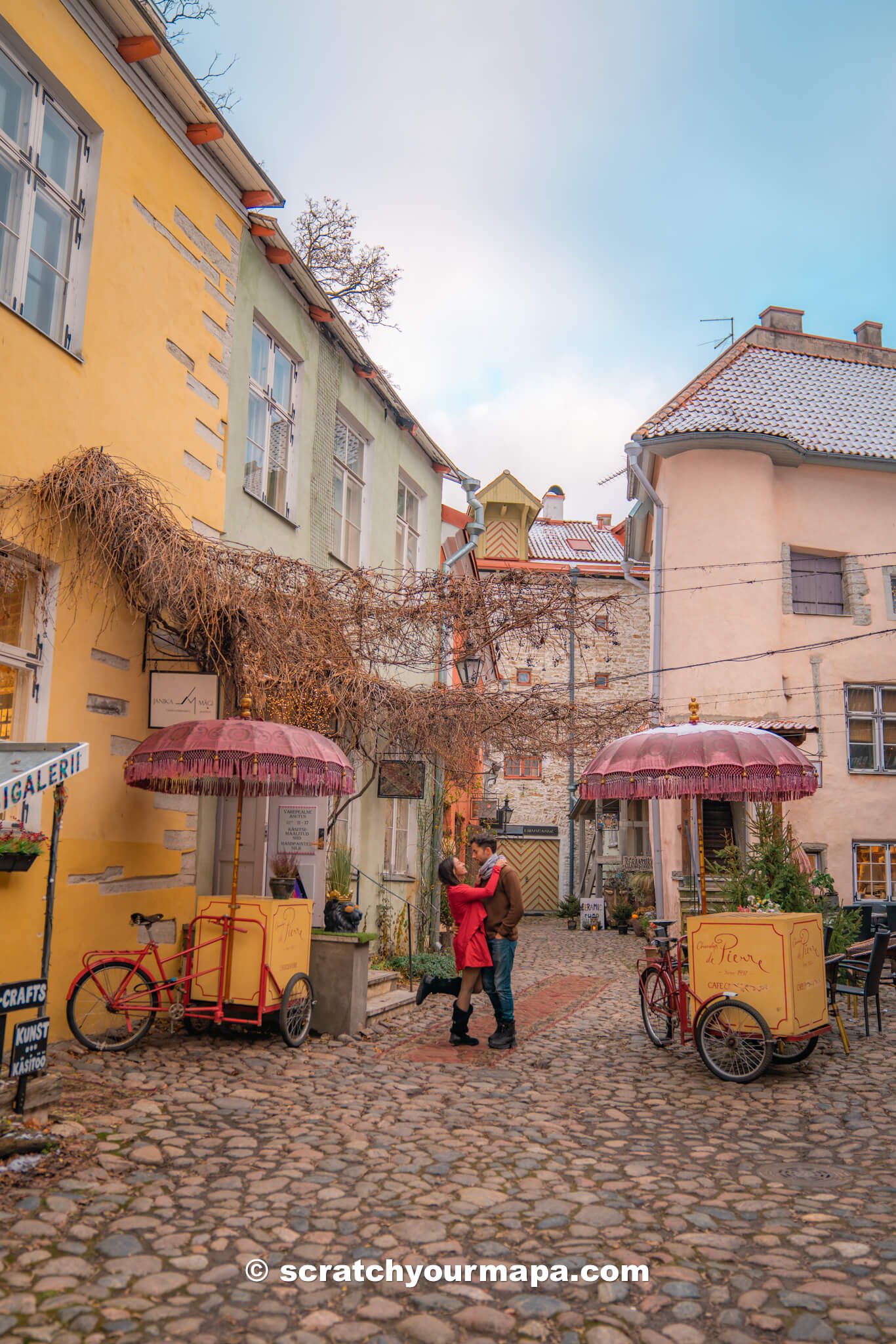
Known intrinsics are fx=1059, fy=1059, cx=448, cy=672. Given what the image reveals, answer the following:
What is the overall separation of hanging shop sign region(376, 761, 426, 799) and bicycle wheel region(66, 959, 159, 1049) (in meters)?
5.29

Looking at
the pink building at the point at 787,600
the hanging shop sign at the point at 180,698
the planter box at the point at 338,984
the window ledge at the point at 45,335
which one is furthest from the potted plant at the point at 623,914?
the window ledge at the point at 45,335

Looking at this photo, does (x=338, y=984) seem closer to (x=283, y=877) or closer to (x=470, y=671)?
(x=283, y=877)

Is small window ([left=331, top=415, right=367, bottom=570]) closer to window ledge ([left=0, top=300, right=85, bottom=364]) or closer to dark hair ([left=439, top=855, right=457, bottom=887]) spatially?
dark hair ([left=439, top=855, right=457, bottom=887])

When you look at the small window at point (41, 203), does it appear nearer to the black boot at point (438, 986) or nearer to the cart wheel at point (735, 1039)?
the black boot at point (438, 986)

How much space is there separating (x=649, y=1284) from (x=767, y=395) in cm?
1842

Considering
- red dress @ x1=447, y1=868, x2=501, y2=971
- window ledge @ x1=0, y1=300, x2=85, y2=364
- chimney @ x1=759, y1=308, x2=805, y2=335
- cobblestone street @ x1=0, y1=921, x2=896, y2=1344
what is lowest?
cobblestone street @ x1=0, y1=921, x2=896, y2=1344

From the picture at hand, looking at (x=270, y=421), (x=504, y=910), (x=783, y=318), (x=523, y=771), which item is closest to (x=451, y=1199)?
(x=504, y=910)

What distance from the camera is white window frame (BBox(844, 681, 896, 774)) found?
680 inches

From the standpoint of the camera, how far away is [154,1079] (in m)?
6.10

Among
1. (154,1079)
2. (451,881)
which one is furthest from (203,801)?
(154,1079)

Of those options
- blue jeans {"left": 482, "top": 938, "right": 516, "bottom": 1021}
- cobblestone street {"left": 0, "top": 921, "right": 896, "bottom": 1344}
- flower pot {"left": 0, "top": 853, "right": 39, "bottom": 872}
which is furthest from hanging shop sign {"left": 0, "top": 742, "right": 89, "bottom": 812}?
blue jeans {"left": 482, "top": 938, "right": 516, "bottom": 1021}

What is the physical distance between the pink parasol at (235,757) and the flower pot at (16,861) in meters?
1.06

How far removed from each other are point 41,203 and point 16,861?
13.6 feet

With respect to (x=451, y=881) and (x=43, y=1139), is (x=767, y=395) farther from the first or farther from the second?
(x=43, y=1139)
